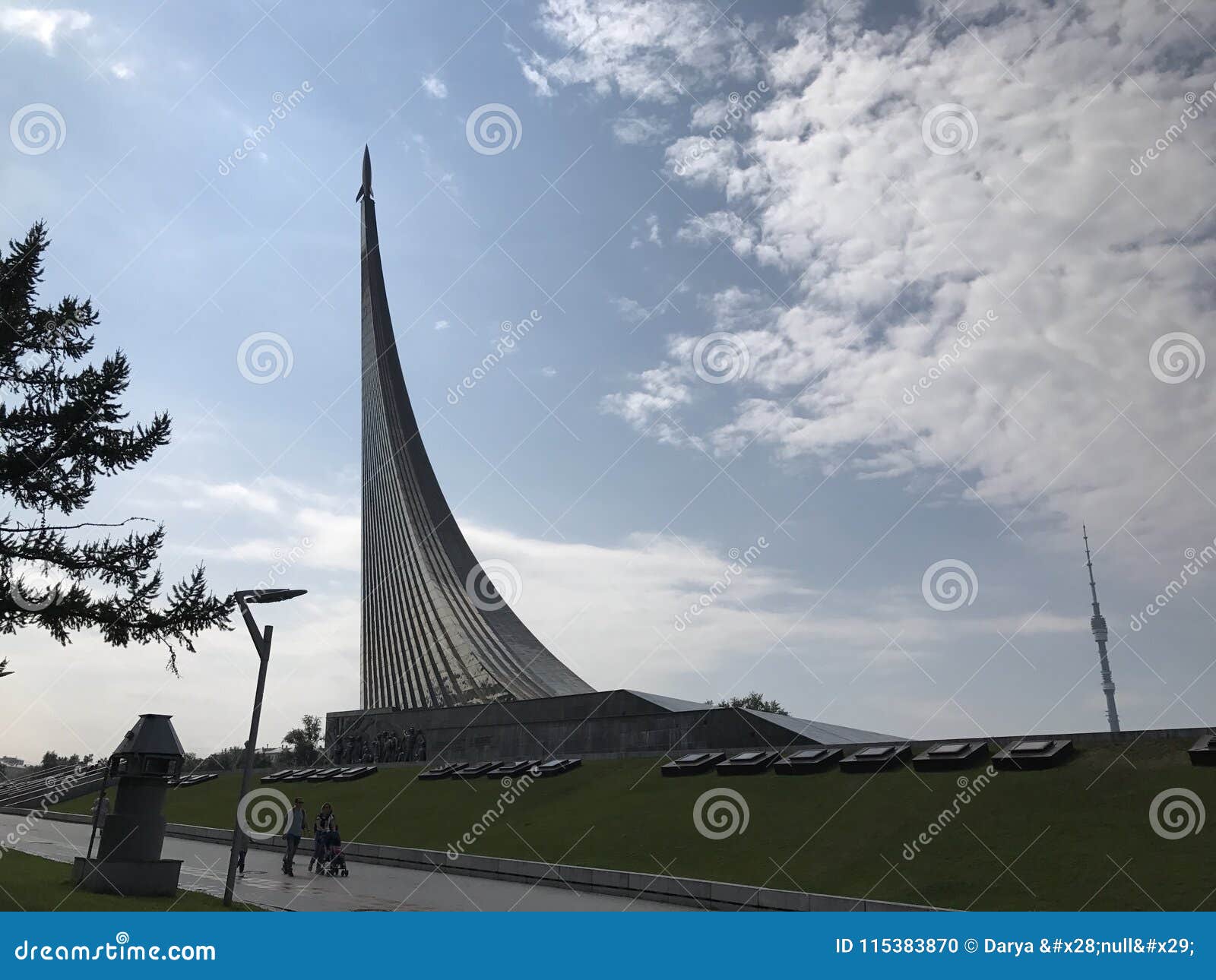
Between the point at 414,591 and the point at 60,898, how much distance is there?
2300 centimetres

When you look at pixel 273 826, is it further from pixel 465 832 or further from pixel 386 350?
pixel 386 350

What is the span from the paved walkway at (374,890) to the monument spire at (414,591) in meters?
10.9

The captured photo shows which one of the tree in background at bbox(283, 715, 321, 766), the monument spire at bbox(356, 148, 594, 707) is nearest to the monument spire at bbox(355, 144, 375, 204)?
the monument spire at bbox(356, 148, 594, 707)

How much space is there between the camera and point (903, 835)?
891 cm

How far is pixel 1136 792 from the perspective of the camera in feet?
28.4

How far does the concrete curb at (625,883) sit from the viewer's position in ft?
24.7

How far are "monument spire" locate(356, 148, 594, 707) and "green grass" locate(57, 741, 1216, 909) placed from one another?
10.2 metres

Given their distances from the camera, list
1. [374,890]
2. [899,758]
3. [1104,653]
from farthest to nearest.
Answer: [1104,653] < [899,758] < [374,890]

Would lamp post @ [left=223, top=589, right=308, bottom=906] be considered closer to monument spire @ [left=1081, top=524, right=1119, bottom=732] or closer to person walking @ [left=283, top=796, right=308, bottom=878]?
person walking @ [left=283, top=796, right=308, bottom=878]

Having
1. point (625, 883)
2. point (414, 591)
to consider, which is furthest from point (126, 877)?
point (414, 591)

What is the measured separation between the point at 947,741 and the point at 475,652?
54.4 feet

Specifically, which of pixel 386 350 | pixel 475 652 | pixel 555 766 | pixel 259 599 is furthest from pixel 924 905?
pixel 386 350

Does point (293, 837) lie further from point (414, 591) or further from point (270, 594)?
point (414, 591)

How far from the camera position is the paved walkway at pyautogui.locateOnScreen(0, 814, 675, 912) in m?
7.79
